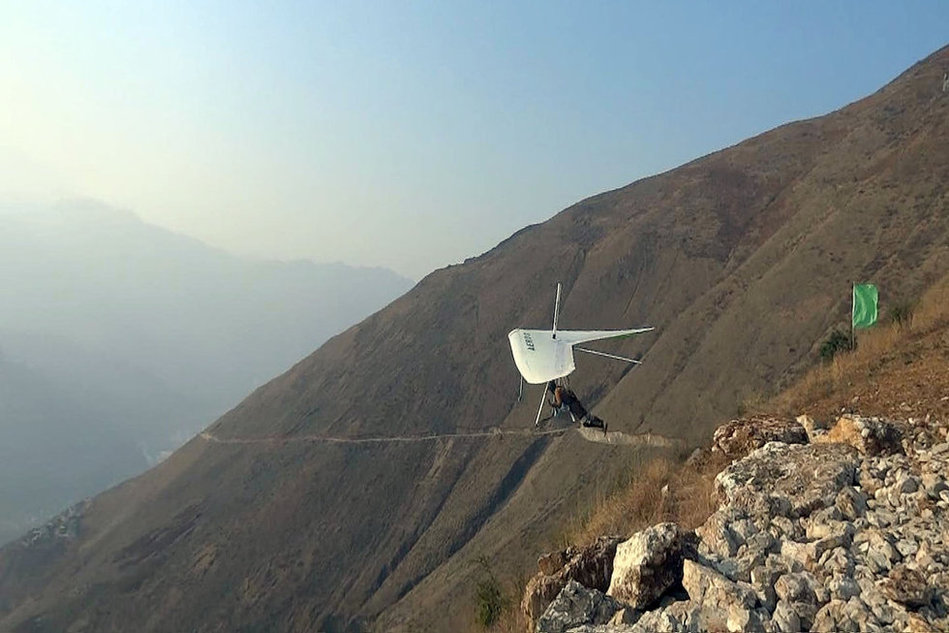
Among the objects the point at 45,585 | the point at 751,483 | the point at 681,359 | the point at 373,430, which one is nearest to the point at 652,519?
the point at 751,483

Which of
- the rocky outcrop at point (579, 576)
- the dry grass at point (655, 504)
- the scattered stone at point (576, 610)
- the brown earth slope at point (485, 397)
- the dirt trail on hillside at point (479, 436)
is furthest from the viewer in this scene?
the brown earth slope at point (485, 397)

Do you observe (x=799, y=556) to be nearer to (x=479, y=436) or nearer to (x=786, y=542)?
(x=786, y=542)

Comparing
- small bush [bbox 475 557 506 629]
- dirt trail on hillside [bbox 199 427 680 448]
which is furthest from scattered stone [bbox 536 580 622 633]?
dirt trail on hillside [bbox 199 427 680 448]

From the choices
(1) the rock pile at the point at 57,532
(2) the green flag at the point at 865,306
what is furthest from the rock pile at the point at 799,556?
(1) the rock pile at the point at 57,532

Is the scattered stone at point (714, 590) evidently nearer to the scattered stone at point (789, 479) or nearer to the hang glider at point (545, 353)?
the scattered stone at point (789, 479)

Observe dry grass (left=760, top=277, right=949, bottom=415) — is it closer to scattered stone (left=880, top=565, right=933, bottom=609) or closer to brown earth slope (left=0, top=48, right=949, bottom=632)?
scattered stone (left=880, top=565, right=933, bottom=609)

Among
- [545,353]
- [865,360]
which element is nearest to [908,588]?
[865,360]
